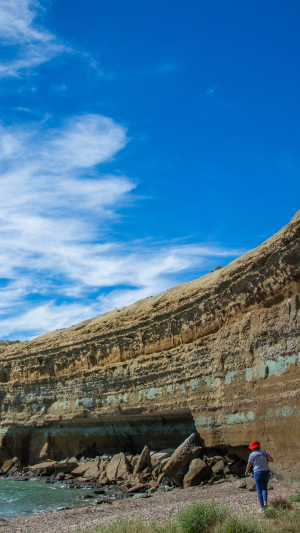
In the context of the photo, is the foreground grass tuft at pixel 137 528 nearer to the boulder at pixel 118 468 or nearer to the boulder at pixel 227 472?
the boulder at pixel 227 472

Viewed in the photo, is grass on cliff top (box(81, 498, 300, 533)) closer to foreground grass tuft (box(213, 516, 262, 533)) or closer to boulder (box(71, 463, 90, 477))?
foreground grass tuft (box(213, 516, 262, 533))

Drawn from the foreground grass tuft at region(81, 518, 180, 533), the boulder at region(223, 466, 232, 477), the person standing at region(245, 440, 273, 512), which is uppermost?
the person standing at region(245, 440, 273, 512)

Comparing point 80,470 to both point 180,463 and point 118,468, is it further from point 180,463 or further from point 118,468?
point 180,463

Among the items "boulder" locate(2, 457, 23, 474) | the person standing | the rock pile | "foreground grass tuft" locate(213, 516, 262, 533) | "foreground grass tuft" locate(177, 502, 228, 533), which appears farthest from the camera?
"boulder" locate(2, 457, 23, 474)

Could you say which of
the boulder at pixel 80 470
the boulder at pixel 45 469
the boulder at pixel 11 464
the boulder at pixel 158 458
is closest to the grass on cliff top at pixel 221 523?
the boulder at pixel 158 458

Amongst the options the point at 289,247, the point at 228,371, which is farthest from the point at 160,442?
the point at 289,247

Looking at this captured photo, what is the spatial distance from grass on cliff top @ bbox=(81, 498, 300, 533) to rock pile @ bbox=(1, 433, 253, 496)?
631cm

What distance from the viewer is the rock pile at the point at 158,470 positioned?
14035 millimetres

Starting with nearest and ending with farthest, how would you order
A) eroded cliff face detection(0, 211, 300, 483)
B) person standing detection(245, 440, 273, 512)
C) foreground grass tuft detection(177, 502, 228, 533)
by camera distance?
foreground grass tuft detection(177, 502, 228, 533) < person standing detection(245, 440, 273, 512) < eroded cliff face detection(0, 211, 300, 483)

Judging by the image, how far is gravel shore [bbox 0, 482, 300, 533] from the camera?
9.89 metres

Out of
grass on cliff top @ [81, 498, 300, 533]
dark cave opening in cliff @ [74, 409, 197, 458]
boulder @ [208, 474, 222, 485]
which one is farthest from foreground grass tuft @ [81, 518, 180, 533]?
dark cave opening in cliff @ [74, 409, 197, 458]

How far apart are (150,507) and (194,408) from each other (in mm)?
5329

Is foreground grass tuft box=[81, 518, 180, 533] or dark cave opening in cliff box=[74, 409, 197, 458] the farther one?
dark cave opening in cliff box=[74, 409, 197, 458]

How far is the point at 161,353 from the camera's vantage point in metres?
19.8
